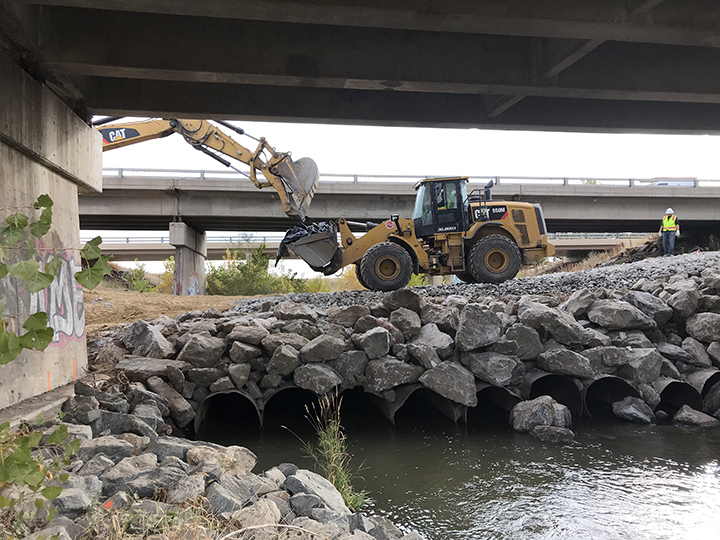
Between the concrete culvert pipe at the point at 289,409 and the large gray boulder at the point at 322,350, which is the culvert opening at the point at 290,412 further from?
the large gray boulder at the point at 322,350

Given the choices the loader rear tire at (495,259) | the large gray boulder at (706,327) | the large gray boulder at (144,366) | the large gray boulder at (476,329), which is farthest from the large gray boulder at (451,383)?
the loader rear tire at (495,259)

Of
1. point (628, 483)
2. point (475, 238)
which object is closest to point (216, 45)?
point (628, 483)

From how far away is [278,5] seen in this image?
5102mm

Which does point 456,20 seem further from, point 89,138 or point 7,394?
point 7,394

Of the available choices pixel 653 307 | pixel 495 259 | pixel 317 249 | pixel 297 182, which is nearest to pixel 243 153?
pixel 297 182

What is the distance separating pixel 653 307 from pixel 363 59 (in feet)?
22.6

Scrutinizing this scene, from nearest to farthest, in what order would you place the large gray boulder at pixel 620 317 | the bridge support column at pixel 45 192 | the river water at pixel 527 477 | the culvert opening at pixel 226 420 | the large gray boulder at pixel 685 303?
the river water at pixel 527 477
the bridge support column at pixel 45 192
the culvert opening at pixel 226 420
the large gray boulder at pixel 620 317
the large gray boulder at pixel 685 303

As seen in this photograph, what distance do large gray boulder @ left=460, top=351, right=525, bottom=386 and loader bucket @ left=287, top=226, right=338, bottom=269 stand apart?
15.6 feet

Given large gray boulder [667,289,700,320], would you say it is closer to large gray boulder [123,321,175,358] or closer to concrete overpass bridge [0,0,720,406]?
concrete overpass bridge [0,0,720,406]

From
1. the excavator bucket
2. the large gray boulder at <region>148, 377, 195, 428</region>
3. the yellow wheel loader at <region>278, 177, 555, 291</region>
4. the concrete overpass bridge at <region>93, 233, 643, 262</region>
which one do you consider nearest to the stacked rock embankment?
the large gray boulder at <region>148, 377, 195, 428</region>

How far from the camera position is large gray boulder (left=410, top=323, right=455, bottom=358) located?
867 centimetres

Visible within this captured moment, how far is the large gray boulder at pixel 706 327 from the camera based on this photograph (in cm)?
929

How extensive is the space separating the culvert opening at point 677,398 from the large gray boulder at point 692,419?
0.43 metres

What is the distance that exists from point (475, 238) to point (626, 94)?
19.6ft
